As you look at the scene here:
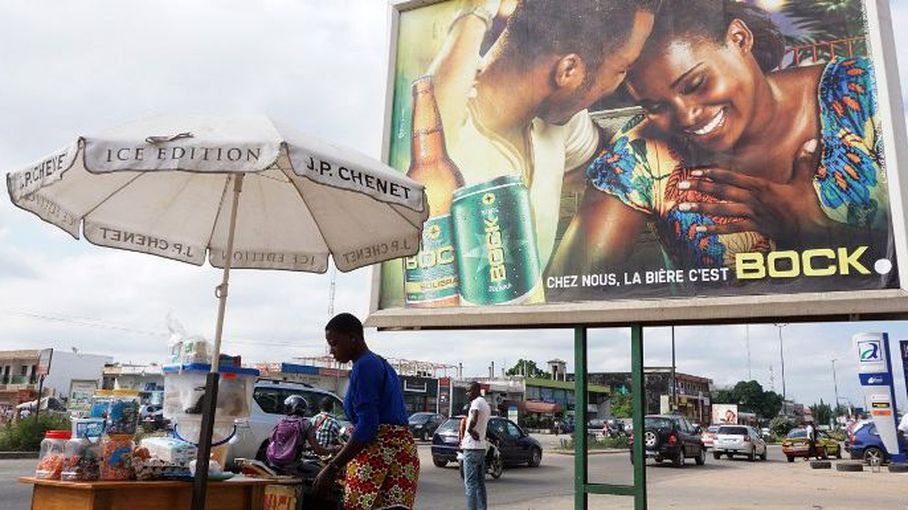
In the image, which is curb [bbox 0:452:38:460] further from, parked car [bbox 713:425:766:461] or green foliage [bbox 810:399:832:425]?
green foliage [bbox 810:399:832:425]

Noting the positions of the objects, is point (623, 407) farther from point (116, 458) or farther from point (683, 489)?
point (116, 458)

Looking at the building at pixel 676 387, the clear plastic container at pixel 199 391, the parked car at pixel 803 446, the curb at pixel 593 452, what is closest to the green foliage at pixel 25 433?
the clear plastic container at pixel 199 391

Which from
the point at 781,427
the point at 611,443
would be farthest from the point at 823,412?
the point at 611,443

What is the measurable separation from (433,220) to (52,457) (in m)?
3.60

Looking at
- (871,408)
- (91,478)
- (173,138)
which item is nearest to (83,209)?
(173,138)

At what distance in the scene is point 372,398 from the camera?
12.0ft

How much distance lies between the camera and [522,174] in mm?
6156

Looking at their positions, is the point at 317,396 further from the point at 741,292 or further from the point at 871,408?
the point at 871,408

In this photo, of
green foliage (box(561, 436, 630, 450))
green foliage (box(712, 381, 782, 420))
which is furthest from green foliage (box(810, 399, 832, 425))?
green foliage (box(561, 436, 630, 450))

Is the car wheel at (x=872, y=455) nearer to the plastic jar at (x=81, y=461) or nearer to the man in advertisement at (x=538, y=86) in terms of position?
the man in advertisement at (x=538, y=86)

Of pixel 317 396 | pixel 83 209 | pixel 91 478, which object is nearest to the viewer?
pixel 91 478

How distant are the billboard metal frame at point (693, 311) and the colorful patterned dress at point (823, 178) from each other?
92 mm

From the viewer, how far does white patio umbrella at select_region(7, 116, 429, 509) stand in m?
3.38

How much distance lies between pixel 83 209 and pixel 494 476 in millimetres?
13537
